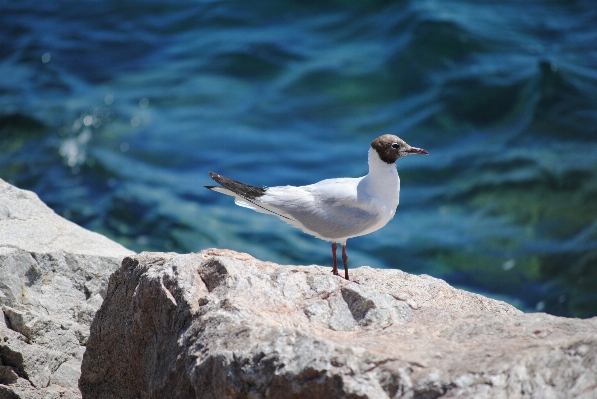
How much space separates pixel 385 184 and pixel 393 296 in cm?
150

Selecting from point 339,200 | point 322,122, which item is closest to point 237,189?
point 339,200

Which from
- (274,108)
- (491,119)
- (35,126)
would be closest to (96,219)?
(35,126)

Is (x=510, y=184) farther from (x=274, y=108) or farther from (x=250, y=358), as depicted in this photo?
(x=250, y=358)

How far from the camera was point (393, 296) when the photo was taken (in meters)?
4.72

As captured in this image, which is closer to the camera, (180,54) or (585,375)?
(585,375)

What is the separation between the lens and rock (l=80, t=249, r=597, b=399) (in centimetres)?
359

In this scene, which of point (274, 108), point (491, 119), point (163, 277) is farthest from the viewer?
point (274, 108)

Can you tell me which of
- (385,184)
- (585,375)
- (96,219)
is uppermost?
(385,184)

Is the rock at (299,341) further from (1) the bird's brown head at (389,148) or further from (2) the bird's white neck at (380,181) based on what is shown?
(1) the bird's brown head at (389,148)

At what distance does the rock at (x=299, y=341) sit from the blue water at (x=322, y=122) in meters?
6.84

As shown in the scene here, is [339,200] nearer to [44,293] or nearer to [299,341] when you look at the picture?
[299,341]

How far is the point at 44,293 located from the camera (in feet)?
18.1

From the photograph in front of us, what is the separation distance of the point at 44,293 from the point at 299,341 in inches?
99.5

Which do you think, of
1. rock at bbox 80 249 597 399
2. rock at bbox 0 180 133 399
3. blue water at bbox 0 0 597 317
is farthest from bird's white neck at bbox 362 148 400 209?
blue water at bbox 0 0 597 317
